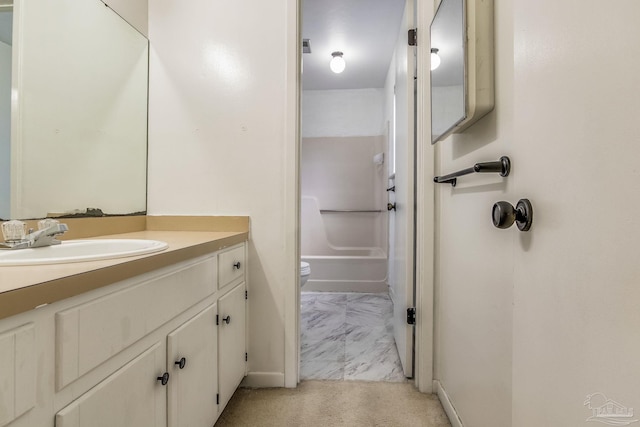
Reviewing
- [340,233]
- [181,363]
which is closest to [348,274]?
[340,233]

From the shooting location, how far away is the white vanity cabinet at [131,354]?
1.70ft

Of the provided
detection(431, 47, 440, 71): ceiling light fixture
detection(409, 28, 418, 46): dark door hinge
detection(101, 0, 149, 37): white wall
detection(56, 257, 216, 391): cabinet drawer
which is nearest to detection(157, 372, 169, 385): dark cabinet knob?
detection(56, 257, 216, 391): cabinet drawer

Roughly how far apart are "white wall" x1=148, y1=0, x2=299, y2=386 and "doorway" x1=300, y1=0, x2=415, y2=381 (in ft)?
1.52

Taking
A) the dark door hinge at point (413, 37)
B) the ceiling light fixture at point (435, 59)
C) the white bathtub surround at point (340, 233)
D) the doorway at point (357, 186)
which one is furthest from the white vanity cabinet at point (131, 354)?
the white bathtub surround at point (340, 233)

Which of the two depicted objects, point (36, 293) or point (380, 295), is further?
point (380, 295)

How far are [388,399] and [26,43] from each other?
2.00m

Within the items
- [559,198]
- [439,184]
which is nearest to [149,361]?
[559,198]

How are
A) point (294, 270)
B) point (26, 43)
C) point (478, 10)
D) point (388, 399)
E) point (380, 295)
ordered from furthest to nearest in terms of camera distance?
1. point (380, 295)
2. point (294, 270)
3. point (388, 399)
4. point (26, 43)
5. point (478, 10)

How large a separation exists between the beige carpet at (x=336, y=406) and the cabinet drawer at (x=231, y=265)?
0.57 m

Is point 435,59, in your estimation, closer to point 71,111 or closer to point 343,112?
point 71,111

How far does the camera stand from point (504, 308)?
2.96ft

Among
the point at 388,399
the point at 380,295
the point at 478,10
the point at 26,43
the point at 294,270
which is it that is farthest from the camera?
the point at 380,295

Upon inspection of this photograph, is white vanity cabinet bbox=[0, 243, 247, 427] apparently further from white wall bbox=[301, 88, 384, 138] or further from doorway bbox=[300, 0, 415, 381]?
white wall bbox=[301, 88, 384, 138]

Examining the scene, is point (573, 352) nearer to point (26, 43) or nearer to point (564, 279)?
point (564, 279)
